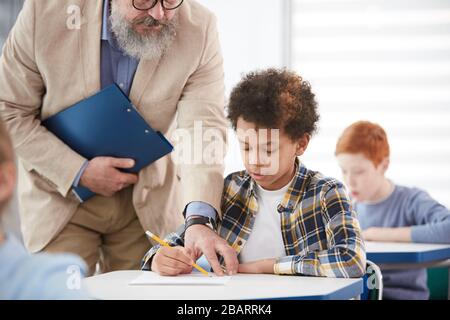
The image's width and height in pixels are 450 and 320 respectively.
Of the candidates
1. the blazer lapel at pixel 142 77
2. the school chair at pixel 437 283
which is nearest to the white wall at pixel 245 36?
the school chair at pixel 437 283

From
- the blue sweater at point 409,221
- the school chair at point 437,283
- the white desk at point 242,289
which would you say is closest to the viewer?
the white desk at point 242,289

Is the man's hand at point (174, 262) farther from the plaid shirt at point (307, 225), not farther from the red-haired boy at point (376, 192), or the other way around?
the red-haired boy at point (376, 192)

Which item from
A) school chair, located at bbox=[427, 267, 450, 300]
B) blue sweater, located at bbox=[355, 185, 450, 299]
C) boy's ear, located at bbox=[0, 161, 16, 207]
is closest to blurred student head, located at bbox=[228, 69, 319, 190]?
boy's ear, located at bbox=[0, 161, 16, 207]

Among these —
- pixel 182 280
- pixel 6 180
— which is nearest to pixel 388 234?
pixel 182 280

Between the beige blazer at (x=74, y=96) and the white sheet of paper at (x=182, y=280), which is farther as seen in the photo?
the beige blazer at (x=74, y=96)

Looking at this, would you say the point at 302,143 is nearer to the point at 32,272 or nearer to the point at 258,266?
the point at 258,266

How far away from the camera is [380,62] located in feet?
12.2

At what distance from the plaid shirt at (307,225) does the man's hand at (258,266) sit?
0.02 m

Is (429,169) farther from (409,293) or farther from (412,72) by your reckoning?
(409,293)

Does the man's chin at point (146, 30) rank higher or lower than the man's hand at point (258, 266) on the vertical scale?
higher

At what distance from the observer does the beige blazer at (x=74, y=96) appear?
1.68 metres

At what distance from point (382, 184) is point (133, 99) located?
4.35 feet

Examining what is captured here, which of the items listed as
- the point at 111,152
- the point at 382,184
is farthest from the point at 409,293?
the point at 111,152

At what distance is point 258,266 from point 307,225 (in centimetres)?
16
